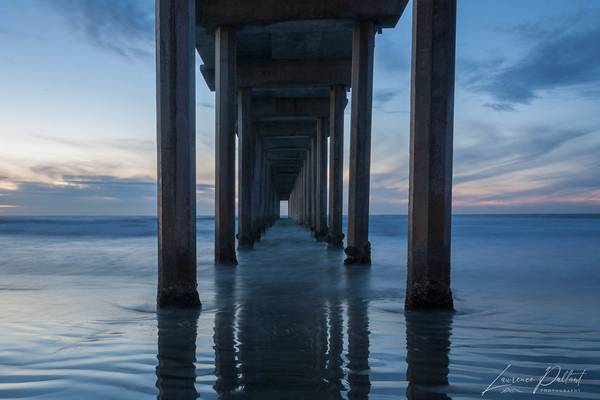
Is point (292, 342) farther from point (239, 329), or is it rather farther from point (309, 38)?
point (309, 38)

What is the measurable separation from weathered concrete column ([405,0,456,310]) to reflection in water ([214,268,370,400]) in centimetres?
116

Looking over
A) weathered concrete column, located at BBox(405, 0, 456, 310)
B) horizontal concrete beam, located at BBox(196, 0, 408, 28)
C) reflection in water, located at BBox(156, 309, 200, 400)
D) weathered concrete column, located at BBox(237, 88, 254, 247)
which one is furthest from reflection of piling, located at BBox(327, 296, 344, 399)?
weathered concrete column, located at BBox(237, 88, 254, 247)

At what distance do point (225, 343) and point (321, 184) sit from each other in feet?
55.8

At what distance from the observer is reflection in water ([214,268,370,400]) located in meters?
3.10

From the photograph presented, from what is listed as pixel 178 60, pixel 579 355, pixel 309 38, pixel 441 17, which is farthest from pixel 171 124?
pixel 309 38

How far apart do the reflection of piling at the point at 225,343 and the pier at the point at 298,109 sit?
22.5 inches

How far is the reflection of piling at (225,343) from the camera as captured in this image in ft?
10.4

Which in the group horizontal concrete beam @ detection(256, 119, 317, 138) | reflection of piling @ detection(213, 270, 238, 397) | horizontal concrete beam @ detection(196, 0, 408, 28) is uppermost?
horizontal concrete beam @ detection(196, 0, 408, 28)

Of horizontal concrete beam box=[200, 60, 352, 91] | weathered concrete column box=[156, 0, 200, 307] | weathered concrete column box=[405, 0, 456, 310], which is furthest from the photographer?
horizontal concrete beam box=[200, 60, 352, 91]

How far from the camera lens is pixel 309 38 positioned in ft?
49.6

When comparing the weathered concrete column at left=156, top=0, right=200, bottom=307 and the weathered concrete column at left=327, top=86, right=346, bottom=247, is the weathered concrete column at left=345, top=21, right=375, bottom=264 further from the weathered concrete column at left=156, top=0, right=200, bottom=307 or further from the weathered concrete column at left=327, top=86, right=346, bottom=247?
the weathered concrete column at left=156, top=0, right=200, bottom=307

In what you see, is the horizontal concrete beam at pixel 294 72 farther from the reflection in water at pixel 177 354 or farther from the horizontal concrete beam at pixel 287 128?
the reflection in water at pixel 177 354

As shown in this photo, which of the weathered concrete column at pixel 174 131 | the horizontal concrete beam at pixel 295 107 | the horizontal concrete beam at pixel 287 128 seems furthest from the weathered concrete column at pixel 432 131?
the horizontal concrete beam at pixel 287 128

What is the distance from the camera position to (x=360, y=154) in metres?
10.9
